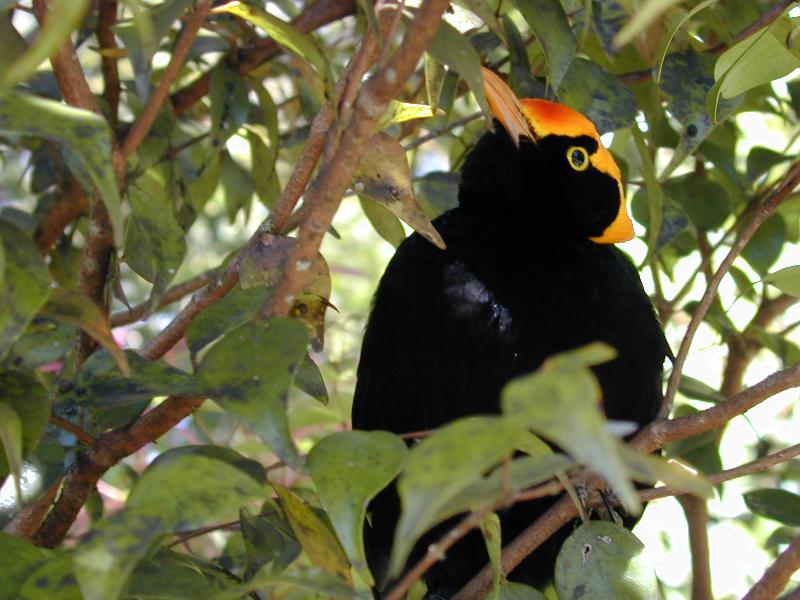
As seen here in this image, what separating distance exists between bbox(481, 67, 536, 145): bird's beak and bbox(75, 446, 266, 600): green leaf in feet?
2.27

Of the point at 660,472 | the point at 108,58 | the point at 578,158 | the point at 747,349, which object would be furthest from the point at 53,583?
the point at 747,349

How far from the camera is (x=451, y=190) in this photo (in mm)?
1622

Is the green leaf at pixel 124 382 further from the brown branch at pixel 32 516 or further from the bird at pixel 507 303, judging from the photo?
the bird at pixel 507 303

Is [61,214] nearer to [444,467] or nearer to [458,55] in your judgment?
[458,55]

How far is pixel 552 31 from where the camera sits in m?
1.01

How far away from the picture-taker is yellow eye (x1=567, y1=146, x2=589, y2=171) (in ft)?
5.34

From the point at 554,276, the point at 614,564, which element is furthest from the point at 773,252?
the point at 614,564

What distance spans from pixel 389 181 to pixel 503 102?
465 mm

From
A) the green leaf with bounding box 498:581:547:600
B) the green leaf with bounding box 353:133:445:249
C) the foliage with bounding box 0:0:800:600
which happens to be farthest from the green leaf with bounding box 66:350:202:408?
the green leaf with bounding box 498:581:547:600

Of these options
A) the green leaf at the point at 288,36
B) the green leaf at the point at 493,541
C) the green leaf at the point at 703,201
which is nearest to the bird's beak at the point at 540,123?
the green leaf at the point at 703,201

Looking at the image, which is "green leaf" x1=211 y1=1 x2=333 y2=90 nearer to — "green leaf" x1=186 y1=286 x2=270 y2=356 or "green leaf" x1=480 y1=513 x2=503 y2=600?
"green leaf" x1=186 y1=286 x2=270 y2=356

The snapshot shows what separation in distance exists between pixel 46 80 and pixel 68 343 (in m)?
0.74

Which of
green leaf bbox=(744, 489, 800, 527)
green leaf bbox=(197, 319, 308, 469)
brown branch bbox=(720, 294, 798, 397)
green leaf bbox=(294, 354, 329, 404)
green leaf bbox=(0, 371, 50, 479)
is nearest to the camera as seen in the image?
green leaf bbox=(197, 319, 308, 469)

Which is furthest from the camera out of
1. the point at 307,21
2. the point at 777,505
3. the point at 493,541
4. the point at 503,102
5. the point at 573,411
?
the point at 307,21
